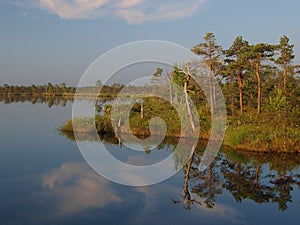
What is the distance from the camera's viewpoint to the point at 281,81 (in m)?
27.6

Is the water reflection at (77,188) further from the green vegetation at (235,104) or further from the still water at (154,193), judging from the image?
the green vegetation at (235,104)

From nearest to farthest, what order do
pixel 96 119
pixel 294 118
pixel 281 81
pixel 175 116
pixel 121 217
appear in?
pixel 121 217
pixel 294 118
pixel 175 116
pixel 96 119
pixel 281 81

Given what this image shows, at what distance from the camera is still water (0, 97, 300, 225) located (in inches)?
299

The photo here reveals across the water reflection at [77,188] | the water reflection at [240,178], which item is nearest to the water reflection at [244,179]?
the water reflection at [240,178]

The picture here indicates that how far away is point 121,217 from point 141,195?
1577mm

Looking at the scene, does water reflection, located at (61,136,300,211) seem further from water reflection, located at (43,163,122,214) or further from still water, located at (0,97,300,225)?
water reflection, located at (43,163,122,214)

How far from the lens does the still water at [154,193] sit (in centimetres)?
759

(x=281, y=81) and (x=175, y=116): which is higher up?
(x=281, y=81)

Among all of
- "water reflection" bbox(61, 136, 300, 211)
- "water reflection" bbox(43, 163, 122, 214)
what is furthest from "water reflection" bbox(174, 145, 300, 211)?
"water reflection" bbox(43, 163, 122, 214)

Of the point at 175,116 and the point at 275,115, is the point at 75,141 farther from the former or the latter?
the point at 275,115

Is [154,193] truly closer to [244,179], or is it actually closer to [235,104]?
[244,179]

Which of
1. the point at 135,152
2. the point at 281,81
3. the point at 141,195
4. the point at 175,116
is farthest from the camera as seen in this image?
the point at 281,81

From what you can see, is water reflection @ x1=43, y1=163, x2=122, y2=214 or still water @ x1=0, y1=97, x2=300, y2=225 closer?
still water @ x1=0, y1=97, x2=300, y2=225

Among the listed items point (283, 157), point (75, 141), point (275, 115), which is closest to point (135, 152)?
point (75, 141)
